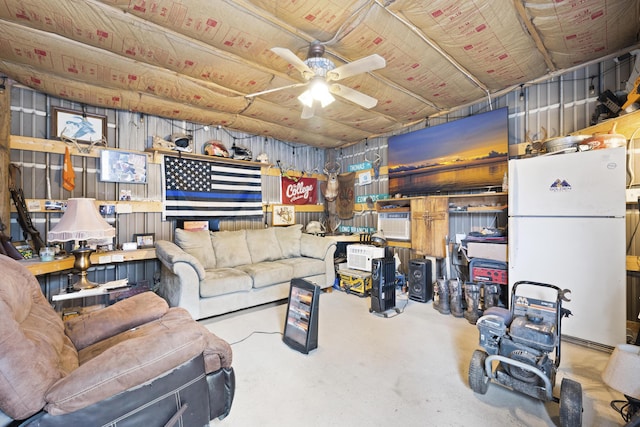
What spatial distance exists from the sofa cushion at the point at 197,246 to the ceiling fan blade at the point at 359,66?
8.86 feet

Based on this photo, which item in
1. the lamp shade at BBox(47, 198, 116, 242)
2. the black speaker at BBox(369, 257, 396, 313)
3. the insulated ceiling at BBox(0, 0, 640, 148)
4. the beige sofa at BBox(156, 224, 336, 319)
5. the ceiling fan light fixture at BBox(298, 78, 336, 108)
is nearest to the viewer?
the insulated ceiling at BBox(0, 0, 640, 148)

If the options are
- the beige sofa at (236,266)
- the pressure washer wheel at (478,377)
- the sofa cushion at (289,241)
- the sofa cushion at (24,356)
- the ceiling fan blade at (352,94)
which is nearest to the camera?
the sofa cushion at (24,356)

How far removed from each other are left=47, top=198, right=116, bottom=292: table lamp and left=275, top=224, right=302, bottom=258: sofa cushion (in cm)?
243

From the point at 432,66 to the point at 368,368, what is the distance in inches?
116

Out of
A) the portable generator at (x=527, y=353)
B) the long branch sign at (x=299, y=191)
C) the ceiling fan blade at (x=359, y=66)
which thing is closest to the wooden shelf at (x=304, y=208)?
the long branch sign at (x=299, y=191)

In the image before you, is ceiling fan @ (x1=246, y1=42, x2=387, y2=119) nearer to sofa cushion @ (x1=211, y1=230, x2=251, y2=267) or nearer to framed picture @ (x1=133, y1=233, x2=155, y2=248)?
sofa cushion @ (x1=211, y1=230, x2=251, y2=267)

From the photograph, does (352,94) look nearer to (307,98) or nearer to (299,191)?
(307,98)

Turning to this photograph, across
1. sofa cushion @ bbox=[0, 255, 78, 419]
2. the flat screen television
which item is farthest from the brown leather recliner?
the flat screen television

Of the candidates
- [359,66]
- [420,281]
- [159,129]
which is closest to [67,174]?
[159,129]

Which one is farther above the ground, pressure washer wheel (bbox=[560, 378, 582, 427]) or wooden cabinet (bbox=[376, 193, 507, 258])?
wooden cabinet (bbox=[376, 193, 507, 258])

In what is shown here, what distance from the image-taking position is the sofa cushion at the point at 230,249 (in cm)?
387

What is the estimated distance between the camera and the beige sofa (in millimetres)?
3062

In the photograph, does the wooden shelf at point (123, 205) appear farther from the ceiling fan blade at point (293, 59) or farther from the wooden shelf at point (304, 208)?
the ceiling fan blade at point (293, 59)

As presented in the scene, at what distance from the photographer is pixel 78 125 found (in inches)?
135
